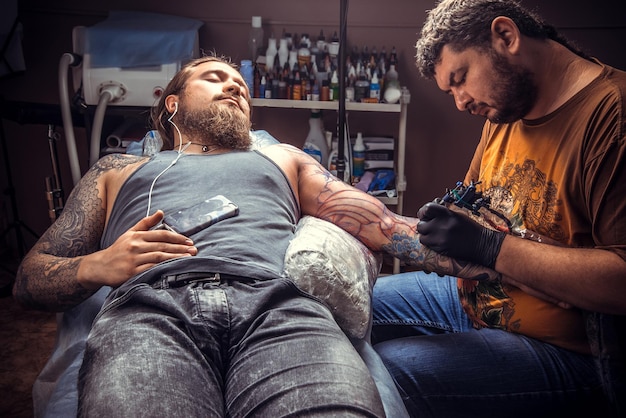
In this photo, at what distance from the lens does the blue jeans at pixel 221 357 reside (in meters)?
0.93

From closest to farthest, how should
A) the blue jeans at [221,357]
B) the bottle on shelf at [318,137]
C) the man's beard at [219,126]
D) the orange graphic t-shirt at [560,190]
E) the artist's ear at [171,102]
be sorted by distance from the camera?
the blue jeans at [221,357] < the orange graphic t-shirt at [560,190] < the man's beard at [219,126] < the artist's ear at [171,102] < the bottle on shelf at [318,137]

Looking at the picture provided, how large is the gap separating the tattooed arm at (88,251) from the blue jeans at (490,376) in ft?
1.86

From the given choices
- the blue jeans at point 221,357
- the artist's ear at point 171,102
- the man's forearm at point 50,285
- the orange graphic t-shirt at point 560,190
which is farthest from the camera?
the artist's ear at point 171,102

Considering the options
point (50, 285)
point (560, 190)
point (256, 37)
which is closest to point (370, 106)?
point (256, 37)

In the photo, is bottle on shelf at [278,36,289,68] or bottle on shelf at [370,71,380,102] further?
bottle on shelf at [278,36,289,68]

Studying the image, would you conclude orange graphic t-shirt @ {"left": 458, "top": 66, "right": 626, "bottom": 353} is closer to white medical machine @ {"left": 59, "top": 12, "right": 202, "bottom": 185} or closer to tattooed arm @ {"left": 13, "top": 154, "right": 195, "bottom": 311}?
tattooed arm @ {"left": 13, "top": 154, "right": 195, "bottom": 311}

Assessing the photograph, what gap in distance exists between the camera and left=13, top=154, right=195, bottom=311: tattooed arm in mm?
1258

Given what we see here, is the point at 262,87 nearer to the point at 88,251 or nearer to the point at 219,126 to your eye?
the point at 219,126

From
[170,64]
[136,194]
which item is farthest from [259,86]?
[136,194]

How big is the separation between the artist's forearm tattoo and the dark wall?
4.46 ft

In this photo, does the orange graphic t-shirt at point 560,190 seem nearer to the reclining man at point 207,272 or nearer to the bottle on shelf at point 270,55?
the reclining man at point 207,272

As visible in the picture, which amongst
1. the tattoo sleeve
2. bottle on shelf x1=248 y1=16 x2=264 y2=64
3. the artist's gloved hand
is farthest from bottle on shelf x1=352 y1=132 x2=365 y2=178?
the artist's gloved hand

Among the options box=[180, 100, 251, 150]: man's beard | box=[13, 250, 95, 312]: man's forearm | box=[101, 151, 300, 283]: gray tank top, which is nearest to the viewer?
box=[101, 151, 300, 283]: gray tank top

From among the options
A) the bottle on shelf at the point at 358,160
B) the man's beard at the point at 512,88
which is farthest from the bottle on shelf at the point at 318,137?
the man's beard at the point at 512,88
